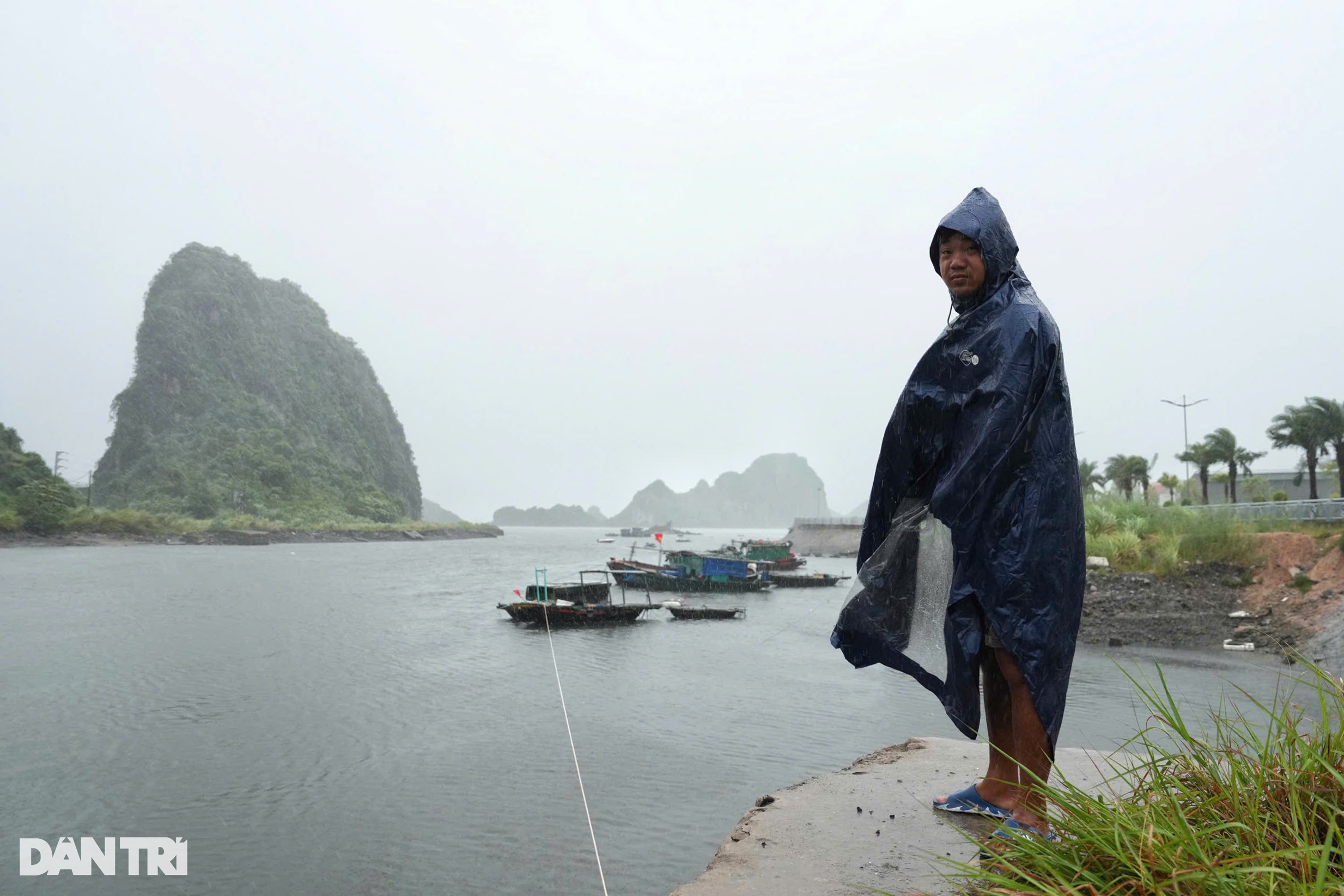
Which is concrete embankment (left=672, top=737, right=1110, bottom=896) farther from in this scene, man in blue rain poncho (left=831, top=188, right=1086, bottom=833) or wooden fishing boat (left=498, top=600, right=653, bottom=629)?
wooden fishing boat (left=498, top=600, right=653, bottom=629)

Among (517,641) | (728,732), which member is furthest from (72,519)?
(728,732)

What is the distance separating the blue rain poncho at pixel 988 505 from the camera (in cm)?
217

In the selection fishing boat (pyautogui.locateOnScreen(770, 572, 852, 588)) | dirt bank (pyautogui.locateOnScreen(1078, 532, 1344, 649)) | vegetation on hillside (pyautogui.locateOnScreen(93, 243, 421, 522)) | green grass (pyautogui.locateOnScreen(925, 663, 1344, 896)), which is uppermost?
vegetation on hillside (pyautogui.locateOnScreen(93, 243, 421, 522))

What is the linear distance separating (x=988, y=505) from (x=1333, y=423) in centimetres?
3466

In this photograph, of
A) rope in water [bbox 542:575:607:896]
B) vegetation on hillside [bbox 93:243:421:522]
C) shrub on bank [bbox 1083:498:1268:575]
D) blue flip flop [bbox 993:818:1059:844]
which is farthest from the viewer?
vegetation on hillside [bbox 93:243:421:522]

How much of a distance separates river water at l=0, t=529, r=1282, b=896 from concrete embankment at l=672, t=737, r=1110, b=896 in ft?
10.7

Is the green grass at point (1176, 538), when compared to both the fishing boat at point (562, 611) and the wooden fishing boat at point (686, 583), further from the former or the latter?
the wooden fishing boat at point (686, 583)

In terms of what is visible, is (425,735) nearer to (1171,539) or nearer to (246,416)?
(1171,539)

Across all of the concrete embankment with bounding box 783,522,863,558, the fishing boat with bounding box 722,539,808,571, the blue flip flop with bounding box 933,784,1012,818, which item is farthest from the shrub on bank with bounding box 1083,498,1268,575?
the concrete embankment with bounding box 783,522,863,558

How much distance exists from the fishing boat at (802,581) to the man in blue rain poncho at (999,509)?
37774 millimetres

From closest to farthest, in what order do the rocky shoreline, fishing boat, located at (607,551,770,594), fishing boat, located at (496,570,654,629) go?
fishing boat, located at (496,570,654,629), fishing boat, located at (607,551,770,594), the rocky shoreline

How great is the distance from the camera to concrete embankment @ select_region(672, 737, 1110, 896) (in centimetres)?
225

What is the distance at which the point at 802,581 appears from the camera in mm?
40406

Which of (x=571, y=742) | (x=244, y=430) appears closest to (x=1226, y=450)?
(x=571, y=742)
